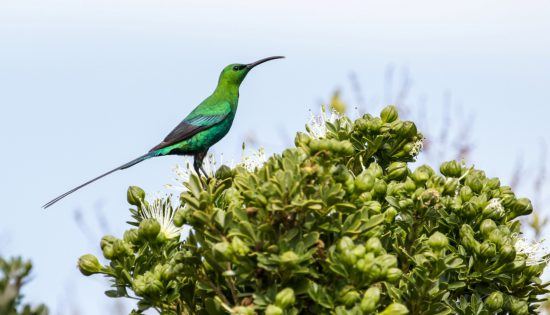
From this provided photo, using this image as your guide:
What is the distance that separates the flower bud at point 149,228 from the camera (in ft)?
13.1

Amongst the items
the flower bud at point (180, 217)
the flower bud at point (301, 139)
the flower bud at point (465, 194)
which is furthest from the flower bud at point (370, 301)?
the flower bud at point (465, 194)

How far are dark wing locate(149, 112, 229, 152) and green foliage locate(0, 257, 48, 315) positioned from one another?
3.99m

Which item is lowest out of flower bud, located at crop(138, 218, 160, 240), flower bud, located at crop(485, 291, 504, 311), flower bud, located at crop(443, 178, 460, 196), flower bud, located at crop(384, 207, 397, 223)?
flower bud, located at crop(485, 291, 504, 311)

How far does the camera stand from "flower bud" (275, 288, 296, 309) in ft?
10.6

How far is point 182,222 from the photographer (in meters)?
3.72

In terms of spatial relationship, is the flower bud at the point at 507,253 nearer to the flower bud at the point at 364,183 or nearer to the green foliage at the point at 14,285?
the flower bud at the point at 364,183

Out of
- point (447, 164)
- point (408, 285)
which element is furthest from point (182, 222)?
point (447, 164)

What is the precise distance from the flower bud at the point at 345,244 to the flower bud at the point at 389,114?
1.22 metres

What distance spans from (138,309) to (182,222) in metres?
0.48

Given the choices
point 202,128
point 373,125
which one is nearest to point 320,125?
point 373,125

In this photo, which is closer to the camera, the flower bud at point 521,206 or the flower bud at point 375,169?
the flower bud at point 375,169

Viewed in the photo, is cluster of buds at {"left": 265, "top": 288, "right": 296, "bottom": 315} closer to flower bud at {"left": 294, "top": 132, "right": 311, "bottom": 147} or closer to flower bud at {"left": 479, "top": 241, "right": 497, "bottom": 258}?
flower bud at {"left": 294, "top": 132, "right": 311, "bottom": 147}

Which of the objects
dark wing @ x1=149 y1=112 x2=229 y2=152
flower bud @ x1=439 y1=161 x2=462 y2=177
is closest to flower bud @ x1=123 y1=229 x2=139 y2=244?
flower bud @ x1=439 y1=161 x2=462 y2=177

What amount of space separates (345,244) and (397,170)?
A: 1004 mm
